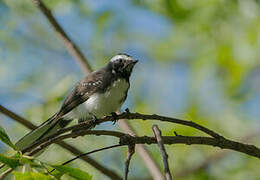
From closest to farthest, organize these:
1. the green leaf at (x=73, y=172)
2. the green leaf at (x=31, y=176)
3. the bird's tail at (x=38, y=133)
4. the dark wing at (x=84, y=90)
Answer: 1. the green leaf at (x=31, y=176)
2. the green leaf at (x=73, y=172)
3. the bird's tail at (x=38, y=133)
4. the dark wing at (x=84, y=90)

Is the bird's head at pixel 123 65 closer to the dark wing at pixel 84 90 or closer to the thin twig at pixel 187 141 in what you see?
the dark wing at pixel 84 90

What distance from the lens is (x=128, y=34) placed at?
747cm

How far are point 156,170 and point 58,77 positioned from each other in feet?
13.4

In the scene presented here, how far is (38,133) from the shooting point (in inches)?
155

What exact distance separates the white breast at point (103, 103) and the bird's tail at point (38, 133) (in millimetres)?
204

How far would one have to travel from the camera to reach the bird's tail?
11.8ft

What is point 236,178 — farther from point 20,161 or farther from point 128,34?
point 20,161

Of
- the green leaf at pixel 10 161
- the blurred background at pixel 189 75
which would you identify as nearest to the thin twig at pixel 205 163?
the blurred background at pixel 189 75

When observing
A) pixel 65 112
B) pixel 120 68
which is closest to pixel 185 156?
pixel 120 68

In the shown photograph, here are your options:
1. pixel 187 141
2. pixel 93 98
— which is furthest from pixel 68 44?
pixel 187 141

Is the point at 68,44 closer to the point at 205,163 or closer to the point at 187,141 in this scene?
the point at 205,163

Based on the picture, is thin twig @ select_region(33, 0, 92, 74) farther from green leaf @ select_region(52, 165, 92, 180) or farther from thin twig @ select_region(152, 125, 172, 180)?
green leaf @ select_region(52, 165, 92, 180)

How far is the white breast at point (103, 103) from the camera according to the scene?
15.2 ft

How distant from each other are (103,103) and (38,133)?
2.96 ft
